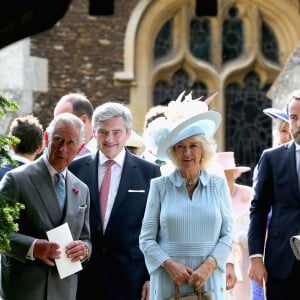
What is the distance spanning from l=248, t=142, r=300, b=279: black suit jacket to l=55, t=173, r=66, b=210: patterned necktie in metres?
1.31

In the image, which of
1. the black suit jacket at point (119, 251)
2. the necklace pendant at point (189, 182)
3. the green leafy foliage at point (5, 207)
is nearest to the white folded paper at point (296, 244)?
the necklace pendant at point (189, 182)

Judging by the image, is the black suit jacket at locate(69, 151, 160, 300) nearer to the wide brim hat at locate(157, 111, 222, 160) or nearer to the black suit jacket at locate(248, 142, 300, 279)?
the wide brim hat at locate(157, 111, 222, 160)

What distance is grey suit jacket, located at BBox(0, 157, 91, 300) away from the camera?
698 cm

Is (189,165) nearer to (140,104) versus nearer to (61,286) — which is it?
(61,286)

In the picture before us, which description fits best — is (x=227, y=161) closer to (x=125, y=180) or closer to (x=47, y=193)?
(x=125, y=180)

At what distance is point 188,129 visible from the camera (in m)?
7.14

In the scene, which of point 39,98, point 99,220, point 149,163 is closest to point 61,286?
point 99,220

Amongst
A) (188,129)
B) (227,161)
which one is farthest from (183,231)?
(227,161)

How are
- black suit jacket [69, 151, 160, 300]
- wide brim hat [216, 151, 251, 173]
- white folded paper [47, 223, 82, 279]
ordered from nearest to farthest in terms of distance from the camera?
white folded paper [47, 223, 82, 279], black suit jacket [69, 151, 160, 300], wide brim hat [216, 151, 251, 173]

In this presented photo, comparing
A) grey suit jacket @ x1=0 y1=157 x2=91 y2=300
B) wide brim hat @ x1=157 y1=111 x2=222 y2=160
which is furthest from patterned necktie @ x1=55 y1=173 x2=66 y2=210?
wide brim hat @ x1=157 y1=111 x2=222 y2=160

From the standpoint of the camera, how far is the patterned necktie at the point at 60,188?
7215mm

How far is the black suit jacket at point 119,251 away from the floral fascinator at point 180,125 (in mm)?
463

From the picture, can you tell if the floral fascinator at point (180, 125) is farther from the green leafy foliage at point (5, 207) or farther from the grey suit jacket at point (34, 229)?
the green leafy foliage at point (5, 207)

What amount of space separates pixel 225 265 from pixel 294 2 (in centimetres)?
1057
